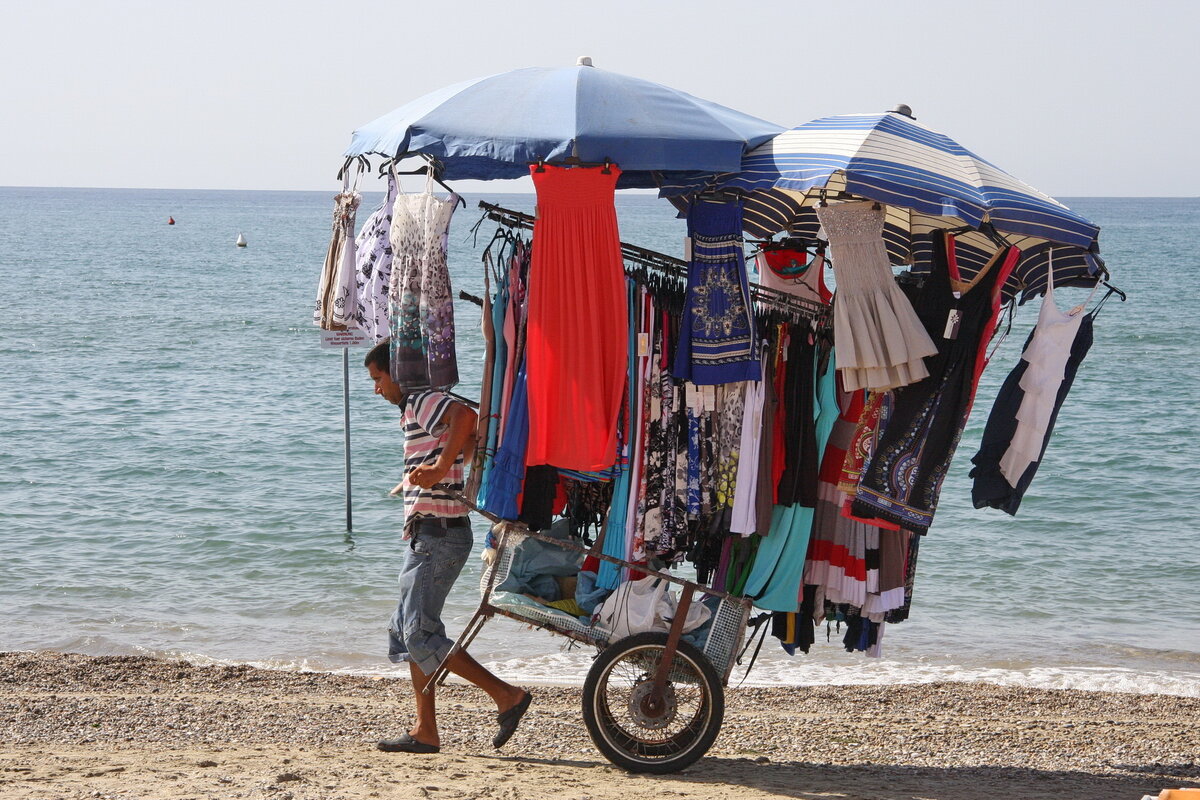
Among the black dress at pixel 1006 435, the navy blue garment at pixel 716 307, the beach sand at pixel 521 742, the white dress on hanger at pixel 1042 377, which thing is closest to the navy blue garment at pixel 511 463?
the navy blue garment at pixel 716 307

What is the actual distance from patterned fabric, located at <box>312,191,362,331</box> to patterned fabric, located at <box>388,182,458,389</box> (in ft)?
2.63

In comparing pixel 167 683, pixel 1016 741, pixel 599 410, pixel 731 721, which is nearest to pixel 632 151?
pixel 599 410

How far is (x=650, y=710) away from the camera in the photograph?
16.5 ft

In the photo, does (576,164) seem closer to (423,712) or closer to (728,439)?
(728,439)

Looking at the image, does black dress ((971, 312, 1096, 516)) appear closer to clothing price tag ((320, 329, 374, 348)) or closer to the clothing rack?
the clothing rack

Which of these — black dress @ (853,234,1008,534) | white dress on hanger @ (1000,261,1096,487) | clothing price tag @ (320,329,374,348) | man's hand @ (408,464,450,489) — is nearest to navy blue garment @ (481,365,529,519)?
man's hand @ (408,464,450,489)

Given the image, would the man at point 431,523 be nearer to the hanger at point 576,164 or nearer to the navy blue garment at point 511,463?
the navy blue garment at point 511,463

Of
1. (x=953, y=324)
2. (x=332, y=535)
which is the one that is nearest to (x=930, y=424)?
(x=953, y=324)

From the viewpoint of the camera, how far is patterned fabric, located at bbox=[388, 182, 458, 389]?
17.0 feet

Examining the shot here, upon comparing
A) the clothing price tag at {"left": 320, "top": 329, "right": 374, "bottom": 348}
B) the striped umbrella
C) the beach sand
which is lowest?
the beach sand

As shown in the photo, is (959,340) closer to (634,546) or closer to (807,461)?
(807,461)

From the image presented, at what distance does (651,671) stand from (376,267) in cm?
243

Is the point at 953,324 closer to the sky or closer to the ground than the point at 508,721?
closer to the sky

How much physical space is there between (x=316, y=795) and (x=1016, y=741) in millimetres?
3902
